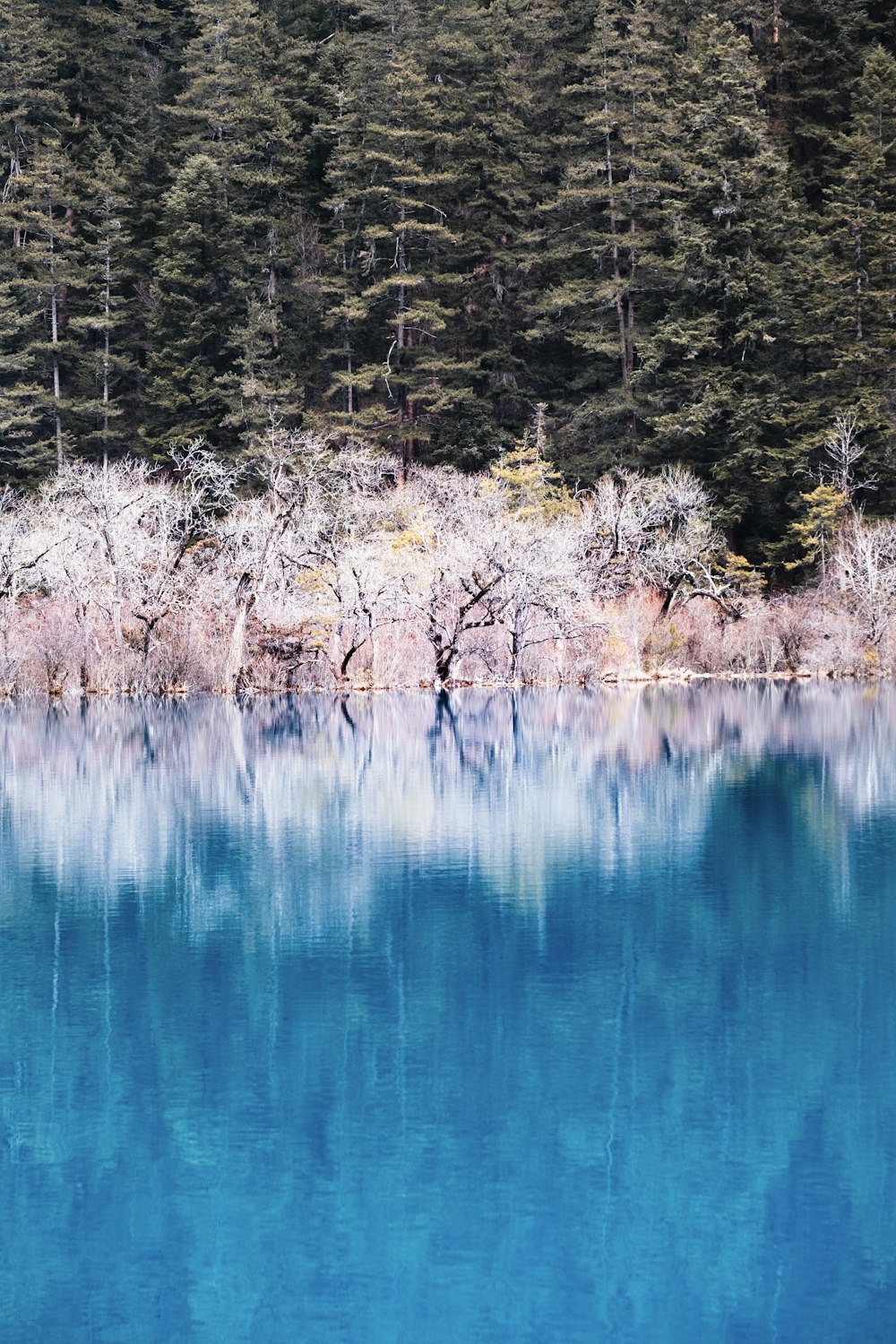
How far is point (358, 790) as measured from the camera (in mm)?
22406

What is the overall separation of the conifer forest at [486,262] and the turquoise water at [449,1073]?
30386 millimetres

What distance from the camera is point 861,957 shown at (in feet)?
40.3

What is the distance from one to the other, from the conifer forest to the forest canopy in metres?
0.16

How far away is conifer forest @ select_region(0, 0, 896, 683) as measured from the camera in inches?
2089

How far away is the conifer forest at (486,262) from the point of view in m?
53.1

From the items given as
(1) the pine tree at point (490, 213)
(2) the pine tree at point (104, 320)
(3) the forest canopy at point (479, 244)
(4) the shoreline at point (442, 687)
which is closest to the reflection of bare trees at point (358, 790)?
(4) the shoreline at point (442, 687)

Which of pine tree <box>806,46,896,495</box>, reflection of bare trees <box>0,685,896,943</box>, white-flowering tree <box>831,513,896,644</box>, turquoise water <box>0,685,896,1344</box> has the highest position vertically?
pine tree <box>806,46,896,495</box>

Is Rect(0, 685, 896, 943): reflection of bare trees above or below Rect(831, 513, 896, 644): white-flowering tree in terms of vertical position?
below

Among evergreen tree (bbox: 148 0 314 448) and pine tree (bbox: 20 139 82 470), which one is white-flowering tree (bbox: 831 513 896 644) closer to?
evergreen tree (bbox: 148 0 314 448)

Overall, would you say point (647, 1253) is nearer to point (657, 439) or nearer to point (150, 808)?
point (150, 808)

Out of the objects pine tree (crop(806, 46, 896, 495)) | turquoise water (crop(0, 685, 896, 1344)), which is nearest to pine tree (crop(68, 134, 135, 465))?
pine tree (crop(806, 46, 896, 495))

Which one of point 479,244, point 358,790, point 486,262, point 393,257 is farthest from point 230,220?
point 358,790

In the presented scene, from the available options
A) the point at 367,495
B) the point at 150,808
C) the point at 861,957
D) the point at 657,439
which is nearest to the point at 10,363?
the point at 367,495

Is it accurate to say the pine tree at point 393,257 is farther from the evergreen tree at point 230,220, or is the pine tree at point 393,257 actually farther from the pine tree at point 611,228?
the pine tree at point 611,228
